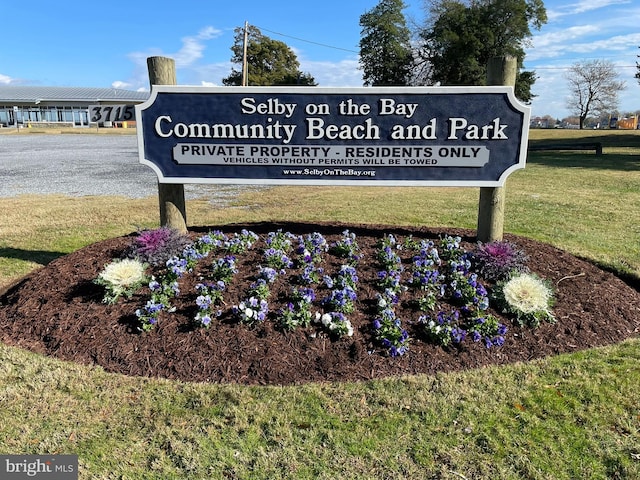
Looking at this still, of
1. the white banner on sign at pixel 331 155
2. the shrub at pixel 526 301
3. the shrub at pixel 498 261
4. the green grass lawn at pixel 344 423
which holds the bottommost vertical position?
the green grass lawn at pixel 344 423

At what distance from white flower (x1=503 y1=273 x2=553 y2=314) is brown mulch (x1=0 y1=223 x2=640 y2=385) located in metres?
0.15

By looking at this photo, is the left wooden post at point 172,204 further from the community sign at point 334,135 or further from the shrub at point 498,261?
the shrub at point 498,261

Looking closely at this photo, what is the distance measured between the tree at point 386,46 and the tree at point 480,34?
444cm

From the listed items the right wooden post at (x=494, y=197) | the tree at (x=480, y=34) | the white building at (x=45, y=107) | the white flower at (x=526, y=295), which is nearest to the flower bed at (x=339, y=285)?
the white flower at (x=526, y=295)

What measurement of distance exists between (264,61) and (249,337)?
53.1 metres

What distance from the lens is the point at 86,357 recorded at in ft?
11.0

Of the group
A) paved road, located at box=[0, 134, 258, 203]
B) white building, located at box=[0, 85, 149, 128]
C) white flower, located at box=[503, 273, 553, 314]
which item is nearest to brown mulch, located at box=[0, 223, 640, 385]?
white flower, located at box=[503, 273, 553, 314]

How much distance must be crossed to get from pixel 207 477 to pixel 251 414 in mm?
488

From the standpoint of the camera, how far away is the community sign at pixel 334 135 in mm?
4328

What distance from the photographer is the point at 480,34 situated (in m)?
40.2

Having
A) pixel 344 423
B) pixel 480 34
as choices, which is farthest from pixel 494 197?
pixel 480 34

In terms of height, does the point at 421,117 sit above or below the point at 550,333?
above

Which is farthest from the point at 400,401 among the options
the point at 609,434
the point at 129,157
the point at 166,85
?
the point at 129,157

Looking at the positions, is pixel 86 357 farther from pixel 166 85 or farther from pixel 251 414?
pixel 166 85
